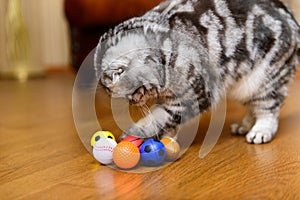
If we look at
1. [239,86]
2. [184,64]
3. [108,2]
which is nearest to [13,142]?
[184,64]

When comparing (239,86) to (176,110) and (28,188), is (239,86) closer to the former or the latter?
(176,110)

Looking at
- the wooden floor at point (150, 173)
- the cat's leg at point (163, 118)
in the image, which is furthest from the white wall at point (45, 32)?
the cat's leg at point (163, 118)

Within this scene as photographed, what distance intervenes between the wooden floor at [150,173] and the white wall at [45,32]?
279cm

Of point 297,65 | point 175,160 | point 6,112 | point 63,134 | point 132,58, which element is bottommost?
point 6,112

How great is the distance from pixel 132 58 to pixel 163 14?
0.31m

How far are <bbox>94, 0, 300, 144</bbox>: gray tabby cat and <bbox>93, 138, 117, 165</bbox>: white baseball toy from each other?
0.19 m

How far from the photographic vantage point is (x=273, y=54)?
6.68ft

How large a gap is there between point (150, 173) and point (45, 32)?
13.4ft

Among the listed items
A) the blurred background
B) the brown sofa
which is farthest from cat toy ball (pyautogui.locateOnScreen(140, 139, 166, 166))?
the blurred background

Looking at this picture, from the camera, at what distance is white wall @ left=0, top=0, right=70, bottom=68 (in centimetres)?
515

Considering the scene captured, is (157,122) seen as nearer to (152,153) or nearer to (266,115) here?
(152,153)

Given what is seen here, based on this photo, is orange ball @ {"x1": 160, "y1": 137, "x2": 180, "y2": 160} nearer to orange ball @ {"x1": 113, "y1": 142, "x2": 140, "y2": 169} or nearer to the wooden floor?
the wooden floor

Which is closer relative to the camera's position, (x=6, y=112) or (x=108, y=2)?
(x=6, y=112)

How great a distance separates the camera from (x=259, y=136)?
2021mm
